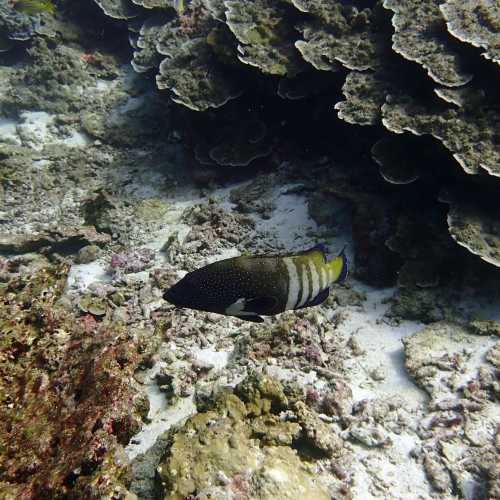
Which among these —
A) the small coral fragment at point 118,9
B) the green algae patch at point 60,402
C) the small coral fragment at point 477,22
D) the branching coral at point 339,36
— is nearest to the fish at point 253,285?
the green algae patch at point 60,402

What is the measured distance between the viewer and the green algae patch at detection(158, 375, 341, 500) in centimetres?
222

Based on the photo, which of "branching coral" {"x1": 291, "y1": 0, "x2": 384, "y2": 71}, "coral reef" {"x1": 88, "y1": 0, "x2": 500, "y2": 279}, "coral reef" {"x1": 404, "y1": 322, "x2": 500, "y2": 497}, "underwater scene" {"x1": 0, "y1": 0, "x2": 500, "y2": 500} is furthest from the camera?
"branching coral" {"x1": 291, "y1": 0, "x2": 384, "y2": 71}

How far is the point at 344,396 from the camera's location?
10.8 ft

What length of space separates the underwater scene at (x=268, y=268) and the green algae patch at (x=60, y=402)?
0.05ft

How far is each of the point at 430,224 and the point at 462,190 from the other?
485 mm

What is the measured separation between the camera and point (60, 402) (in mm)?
2734

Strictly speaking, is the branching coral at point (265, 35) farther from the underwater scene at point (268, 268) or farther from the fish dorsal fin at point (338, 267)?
the fish dorsal fin at point (338, 267)

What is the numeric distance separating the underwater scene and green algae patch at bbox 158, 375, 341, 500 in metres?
0.01

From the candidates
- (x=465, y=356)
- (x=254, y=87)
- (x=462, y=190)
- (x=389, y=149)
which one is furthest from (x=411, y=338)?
(x=254, y=87)

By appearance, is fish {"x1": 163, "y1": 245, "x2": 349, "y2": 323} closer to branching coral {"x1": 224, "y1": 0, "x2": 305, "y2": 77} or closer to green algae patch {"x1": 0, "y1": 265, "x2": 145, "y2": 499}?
green algae patch {"x1": 0, "y1": 265, "x2": 145, "y2": 499}

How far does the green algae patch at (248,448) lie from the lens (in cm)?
222

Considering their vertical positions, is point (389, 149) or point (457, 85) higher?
point (457, 85)

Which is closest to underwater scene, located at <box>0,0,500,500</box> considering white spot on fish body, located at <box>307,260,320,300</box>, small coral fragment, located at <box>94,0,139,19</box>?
white spot on fish body, located at <box>307,260,320,300</box>

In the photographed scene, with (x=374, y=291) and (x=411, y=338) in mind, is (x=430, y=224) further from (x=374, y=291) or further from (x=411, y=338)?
(x=411, y=338)
